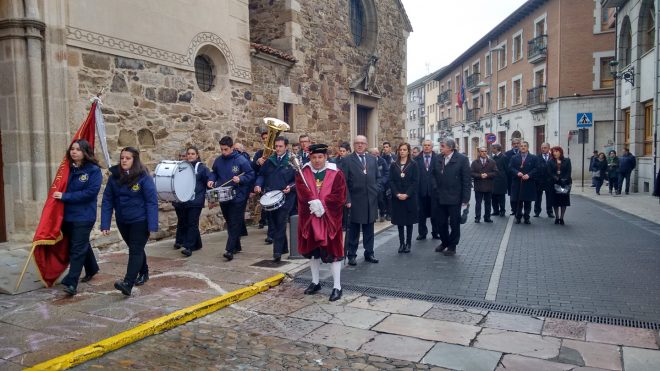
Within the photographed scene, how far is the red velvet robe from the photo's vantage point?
232 inches

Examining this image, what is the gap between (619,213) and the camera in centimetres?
1317

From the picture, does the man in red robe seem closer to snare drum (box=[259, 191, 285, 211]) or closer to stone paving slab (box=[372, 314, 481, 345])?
stone paving slab (box=[372, 314, 481, 345])

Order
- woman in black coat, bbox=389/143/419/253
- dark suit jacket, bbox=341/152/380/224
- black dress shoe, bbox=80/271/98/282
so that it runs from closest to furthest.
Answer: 1. black dress shoe, bbox=80/271/98/282
2. dark suit jacket, bbox=341/152/380/224
3. woman in black coat, bbox=389/143/419/253

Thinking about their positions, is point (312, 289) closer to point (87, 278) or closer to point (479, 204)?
point (87, 278)

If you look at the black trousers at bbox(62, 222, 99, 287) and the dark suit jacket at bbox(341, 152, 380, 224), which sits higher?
the dark suit jacket at bbox(341, 152, 380, 224)

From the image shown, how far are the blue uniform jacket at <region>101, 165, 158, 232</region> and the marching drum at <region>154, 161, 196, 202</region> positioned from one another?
57.0 inches

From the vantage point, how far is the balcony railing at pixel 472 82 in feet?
143

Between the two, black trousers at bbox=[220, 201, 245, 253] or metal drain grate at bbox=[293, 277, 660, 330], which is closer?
metal drain grate at bbox=[293, 277, 660, 330]

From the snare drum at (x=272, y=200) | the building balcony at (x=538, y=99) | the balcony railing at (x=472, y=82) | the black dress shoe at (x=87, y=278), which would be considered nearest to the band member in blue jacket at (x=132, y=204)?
the black dress shoe at (x=87, y=278)

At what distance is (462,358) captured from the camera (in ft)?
Result: 13.6

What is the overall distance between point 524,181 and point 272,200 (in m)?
6.83

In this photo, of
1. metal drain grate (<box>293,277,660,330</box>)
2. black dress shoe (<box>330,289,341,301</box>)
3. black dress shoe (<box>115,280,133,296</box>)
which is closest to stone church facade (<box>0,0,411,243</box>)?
black dress shoe (<box>115,280,133,296</box>)

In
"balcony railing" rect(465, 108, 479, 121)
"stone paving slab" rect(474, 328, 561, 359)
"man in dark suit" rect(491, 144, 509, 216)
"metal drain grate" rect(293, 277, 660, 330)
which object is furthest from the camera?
"balcony railing" rect(465, 108, 479, 121)

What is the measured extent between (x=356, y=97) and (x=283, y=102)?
442 centimetres
